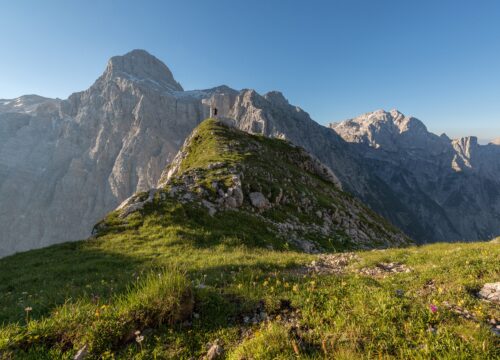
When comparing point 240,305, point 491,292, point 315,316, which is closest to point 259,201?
point 240,305

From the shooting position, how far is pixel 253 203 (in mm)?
26328

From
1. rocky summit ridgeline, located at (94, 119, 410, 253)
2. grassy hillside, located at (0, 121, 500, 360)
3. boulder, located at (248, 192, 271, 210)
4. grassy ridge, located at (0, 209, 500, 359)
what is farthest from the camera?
boulder, located at (248, 192, 271, 210)

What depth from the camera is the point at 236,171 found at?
2911cm

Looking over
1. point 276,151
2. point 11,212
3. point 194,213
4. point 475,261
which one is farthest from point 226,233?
point 11,212

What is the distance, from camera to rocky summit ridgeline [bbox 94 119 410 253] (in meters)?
21.7

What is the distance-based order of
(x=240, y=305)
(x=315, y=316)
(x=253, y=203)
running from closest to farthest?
(x=315, y=316) < (x=240, y=305) < (x=253, y=203)

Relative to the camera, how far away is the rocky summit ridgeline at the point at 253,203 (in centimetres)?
2166

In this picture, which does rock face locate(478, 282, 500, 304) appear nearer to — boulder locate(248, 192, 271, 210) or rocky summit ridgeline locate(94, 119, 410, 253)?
rocky summit ridgeline locate(94, 119, 410, 253)

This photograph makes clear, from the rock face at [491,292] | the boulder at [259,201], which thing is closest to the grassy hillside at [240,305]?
the rock face at [491,292]

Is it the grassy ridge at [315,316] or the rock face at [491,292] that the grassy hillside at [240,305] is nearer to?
the grassy ridge at [315,316]

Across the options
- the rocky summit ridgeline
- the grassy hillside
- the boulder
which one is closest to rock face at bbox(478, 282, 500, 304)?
the grassy hillside

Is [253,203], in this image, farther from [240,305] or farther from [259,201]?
[240,305]

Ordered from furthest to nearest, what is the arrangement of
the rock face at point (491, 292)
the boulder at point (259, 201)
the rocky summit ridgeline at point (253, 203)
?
the boulder at point (259, 201) → the rocky summit ridgeline at point (253, 203) → the rock face at point (491, 292)

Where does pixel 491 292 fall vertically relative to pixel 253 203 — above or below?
below
